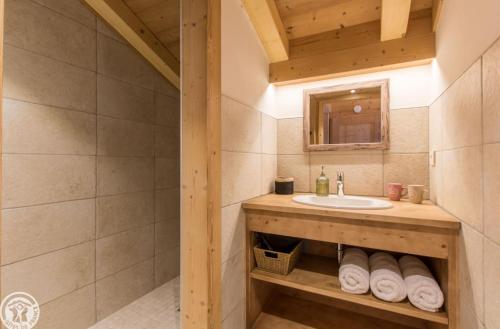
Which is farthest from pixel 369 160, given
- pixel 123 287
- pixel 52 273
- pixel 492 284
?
pixel 52 273

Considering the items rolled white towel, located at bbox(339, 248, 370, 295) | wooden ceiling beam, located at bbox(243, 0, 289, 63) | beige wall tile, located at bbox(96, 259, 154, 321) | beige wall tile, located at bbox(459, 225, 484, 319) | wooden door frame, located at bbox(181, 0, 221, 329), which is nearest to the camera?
beige wall tile, located at bbox(459, 225, 484, 319)

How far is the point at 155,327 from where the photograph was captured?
1775 millimetres

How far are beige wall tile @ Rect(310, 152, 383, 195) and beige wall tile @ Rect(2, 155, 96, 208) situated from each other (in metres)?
1.84

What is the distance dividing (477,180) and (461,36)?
68 cm

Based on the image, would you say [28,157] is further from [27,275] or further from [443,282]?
[443,282]

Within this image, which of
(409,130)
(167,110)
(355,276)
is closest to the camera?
(355,276)

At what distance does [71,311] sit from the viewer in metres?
1.66

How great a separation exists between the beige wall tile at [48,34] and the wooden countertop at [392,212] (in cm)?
164

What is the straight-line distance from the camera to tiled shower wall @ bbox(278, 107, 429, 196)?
1.69 m

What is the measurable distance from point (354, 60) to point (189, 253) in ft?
5.81

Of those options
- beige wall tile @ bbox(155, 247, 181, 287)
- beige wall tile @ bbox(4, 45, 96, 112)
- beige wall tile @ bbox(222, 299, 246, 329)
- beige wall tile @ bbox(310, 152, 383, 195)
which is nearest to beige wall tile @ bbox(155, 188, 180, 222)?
beige wall tile @ bbox(155, 247, 181, 287)

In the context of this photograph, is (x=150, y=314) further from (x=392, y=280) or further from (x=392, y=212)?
A: (x=392, y=212)

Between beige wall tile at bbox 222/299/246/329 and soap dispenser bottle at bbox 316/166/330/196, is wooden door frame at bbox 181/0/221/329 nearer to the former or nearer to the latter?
beige wall tile at bbox 222/299/246/329

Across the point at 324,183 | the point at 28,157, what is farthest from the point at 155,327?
the point at 324,183
